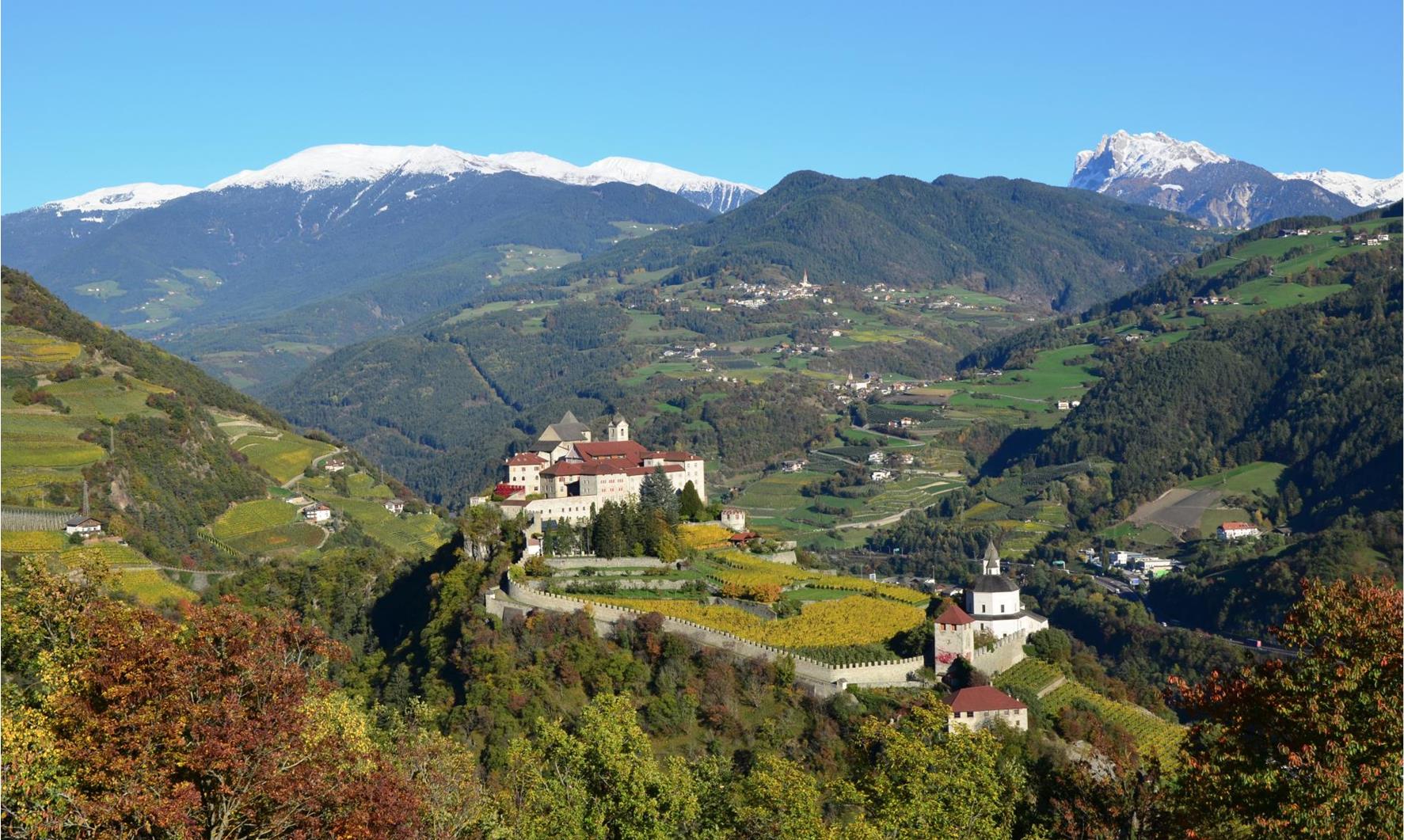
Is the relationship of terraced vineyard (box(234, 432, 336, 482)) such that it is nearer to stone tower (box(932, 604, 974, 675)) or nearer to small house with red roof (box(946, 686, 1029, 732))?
stone tower (box(932, 604, 974, 675))

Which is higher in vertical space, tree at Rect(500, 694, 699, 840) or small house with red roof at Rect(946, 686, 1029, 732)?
tree at Rect(500, 694, 699, 840)

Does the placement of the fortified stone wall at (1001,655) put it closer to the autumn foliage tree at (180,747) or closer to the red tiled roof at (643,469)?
the red tiled roof at (643,469)

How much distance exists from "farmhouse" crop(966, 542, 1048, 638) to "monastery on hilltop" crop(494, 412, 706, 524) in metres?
20.8

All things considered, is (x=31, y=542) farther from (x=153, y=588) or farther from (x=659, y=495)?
(x=659, y=495)

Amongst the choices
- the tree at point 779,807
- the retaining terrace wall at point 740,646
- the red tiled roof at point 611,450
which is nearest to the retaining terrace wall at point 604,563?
the retaining terrace wall at point 740,646

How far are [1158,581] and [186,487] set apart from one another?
8552 centimetres

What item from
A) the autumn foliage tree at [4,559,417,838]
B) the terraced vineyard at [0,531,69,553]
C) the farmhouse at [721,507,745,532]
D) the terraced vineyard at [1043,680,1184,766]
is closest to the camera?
the autumn foliage tree at [4,559,417,838]

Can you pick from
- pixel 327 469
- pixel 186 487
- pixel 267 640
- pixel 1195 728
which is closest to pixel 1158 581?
pixel 327 469

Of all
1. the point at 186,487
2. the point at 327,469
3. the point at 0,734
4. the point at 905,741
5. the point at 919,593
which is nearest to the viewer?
the point at 0,734

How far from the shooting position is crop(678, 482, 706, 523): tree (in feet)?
254

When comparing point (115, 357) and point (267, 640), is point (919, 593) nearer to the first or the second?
point (267, 640)

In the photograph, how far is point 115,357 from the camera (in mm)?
126250

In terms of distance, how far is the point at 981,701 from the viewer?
52469 millimetres

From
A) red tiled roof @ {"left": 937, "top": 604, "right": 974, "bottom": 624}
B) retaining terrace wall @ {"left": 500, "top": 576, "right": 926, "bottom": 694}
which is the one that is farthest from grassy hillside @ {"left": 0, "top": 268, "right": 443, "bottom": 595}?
red tiled roof @ {"left": 937, "top": 604, "right": 974, "bottom": 624}
